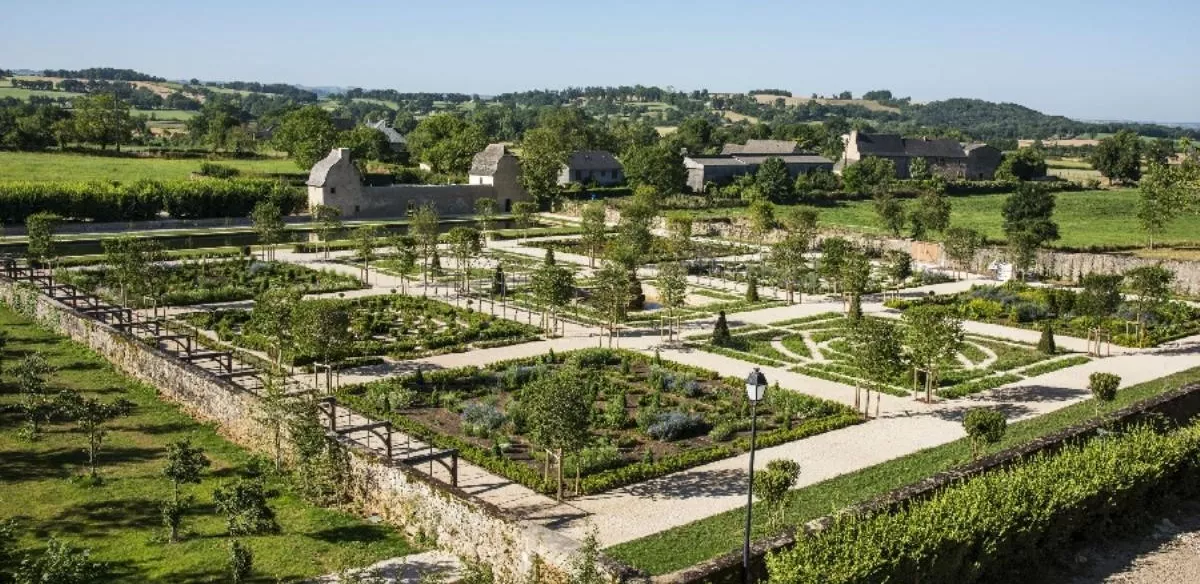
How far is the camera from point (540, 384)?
2284 cm

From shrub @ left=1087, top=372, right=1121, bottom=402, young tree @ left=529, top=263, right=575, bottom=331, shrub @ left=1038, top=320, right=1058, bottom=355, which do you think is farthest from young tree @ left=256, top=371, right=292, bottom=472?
shrub @ left=1038, top=320, right=1058, bottom=355

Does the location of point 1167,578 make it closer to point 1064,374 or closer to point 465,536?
point 465,536

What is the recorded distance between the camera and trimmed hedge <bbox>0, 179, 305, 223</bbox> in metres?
62.8

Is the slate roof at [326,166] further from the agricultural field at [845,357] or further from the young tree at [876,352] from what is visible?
the young tree at [876,352]

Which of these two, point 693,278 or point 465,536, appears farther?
point 693,278

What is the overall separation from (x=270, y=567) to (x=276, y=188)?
59833 millimetres

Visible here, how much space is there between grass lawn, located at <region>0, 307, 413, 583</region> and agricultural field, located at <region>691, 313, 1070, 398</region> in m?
16.9

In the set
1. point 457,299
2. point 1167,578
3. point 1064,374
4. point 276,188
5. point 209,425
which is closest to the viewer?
point 1167,578

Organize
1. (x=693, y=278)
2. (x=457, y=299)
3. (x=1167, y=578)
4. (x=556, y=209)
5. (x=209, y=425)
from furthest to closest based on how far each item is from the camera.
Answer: (x=556, y=209), (x=693, y=278), (x=457, y=299), (x=209, y=425), (x=1167, y=578)

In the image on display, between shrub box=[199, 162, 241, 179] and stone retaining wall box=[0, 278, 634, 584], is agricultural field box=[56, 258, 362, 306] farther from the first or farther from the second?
shrub box=[199, 162, 241, 179]

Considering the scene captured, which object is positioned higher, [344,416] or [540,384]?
[540,384]

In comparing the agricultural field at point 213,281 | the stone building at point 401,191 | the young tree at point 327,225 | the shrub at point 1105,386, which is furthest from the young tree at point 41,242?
the shrub at point 1105,386

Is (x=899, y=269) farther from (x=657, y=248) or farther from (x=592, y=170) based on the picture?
(x=592, y=170)

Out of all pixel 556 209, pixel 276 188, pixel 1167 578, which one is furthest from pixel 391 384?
pixel 556 209
